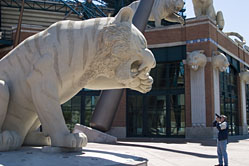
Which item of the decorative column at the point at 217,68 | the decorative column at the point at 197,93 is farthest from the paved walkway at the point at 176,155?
the decorative column at the point at 217,68

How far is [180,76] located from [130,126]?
5.02m

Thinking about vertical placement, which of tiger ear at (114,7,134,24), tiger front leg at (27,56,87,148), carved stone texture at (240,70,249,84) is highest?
carved stone texture at (240,70,249,84)

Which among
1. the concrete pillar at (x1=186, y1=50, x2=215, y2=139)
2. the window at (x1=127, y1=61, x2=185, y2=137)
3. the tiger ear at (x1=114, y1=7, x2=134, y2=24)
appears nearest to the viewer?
the tiger ear at (x1=114, y1=7, x2=134, y2=24)

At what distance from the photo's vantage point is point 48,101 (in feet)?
12.6

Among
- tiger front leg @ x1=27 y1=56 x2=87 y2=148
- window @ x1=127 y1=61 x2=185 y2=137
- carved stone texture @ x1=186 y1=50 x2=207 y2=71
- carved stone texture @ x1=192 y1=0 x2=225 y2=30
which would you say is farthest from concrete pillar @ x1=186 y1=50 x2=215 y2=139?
tiger front leg @ x1=27 y1=56 x2=87 y2=148

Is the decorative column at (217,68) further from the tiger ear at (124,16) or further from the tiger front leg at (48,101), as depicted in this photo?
the tiger front leg at (48,101)

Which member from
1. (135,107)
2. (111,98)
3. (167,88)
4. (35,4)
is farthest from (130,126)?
(35,4)

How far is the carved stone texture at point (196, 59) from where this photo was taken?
1791 centimetres

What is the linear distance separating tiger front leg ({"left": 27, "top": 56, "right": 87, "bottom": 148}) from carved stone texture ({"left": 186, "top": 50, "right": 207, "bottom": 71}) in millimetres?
15021

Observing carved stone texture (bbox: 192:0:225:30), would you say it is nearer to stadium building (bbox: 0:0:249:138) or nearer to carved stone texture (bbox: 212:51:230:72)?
stadium building (bbox: 0:0:249:138)

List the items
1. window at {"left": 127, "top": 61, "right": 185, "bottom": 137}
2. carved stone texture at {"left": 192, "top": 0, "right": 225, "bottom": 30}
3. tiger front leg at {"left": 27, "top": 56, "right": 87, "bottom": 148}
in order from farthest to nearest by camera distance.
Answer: carved stone texture at {"left": 192, "top": 0, "right": 225, "bottom": 30} → window at {"left": 127, "top": 61, "right": 185, "bottom": 137} → tiger front leg at {"left": 27, "top": 56, "right": 87, "bottom": 148}

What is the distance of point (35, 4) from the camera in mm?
28719

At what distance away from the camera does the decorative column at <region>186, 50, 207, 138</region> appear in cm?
1791

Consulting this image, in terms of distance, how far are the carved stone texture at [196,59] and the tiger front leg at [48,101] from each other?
15.0m
